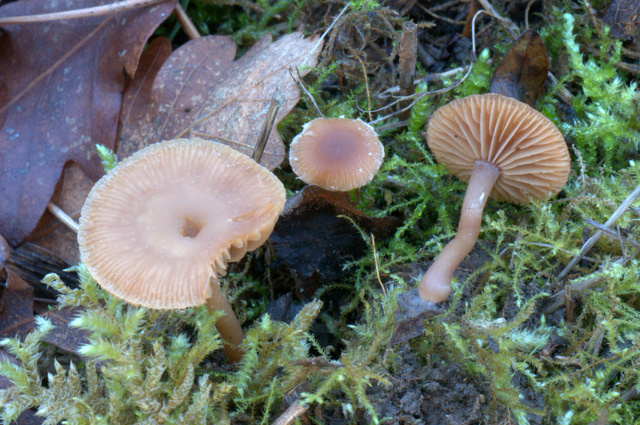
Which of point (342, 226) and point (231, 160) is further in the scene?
point (342, 226)

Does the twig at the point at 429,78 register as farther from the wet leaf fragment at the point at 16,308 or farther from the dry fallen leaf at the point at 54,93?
the wet leaf fragment at the point at 16,308

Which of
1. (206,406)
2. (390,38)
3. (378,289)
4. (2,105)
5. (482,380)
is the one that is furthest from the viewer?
(390,38)

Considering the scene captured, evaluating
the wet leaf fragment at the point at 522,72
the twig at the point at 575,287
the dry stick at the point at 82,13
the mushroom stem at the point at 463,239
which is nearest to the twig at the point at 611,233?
the twig at the point at 575,287

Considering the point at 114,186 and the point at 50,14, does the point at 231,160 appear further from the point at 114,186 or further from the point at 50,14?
the point at 50,14

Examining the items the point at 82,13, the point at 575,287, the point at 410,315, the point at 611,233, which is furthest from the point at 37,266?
the point at 611,233

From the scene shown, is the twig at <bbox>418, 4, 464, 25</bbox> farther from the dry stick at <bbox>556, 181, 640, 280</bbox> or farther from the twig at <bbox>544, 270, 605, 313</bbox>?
the twig at <bbox>544, 270, 605, 313</bbox>

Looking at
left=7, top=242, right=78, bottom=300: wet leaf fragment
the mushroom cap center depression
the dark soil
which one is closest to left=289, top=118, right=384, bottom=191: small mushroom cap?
the mushroom cap center depression

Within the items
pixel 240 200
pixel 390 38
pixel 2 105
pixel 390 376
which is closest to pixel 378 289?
pixel 390 376

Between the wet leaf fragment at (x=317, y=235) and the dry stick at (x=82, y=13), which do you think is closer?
the wet leaf fragment at (x=317, y=235)
